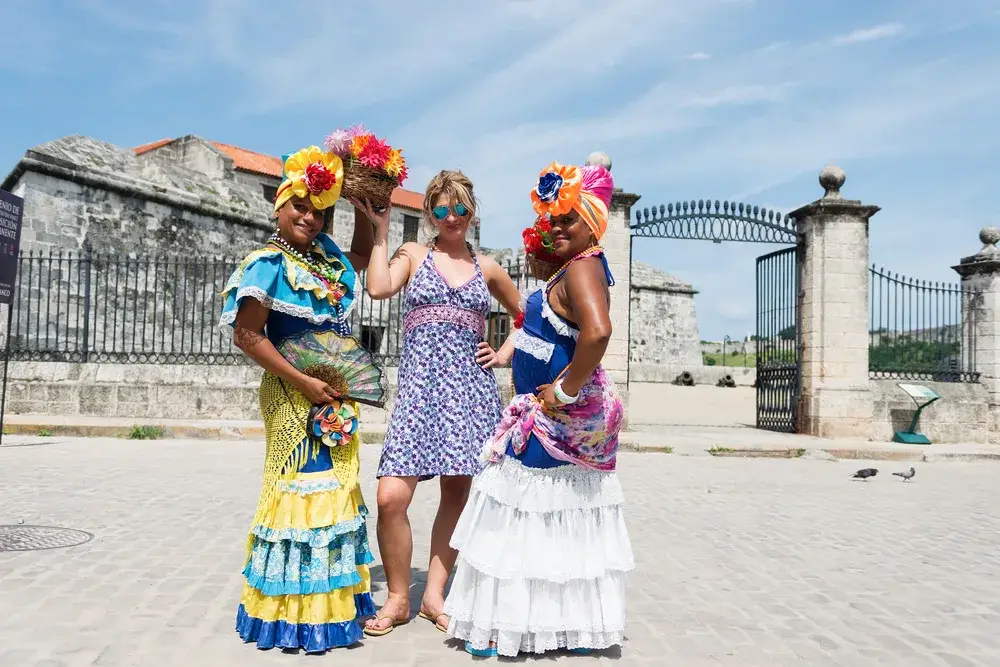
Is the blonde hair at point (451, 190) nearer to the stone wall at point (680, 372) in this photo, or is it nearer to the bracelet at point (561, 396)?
the bracelet at point (561, 396)

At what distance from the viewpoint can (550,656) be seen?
319cm

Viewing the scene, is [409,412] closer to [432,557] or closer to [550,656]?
[432,557]

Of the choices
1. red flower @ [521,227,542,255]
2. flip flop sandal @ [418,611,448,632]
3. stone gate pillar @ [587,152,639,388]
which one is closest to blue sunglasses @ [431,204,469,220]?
red flower @ [521,227,542,255]

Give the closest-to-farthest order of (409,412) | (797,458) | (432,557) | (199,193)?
1. (409,412)
2. (432,557)
3. (797,458)
4. (199,193)

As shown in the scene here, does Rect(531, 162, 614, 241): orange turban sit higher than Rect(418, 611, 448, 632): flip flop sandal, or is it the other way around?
Rect(531, 162, 614, 241): orange turban

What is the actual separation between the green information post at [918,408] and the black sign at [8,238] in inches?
532

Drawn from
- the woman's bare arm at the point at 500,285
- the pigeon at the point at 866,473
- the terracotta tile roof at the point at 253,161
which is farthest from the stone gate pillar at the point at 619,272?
the terracotta tile roof at the point at 253,161

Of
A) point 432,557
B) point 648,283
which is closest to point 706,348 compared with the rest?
point 648,283

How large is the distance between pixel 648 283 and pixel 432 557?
3549 centimetres

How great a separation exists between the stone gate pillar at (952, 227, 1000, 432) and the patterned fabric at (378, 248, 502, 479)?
557 inches

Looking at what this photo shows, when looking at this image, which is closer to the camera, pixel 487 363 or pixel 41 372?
pixel 487 363

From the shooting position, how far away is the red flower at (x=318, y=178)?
318 centimetres

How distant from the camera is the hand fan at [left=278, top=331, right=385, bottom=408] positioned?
3168mm

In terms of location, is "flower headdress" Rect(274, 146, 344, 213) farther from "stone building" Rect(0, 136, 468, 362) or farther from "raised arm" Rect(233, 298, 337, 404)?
"stone building" Rect(0, 136, 468, 362)
